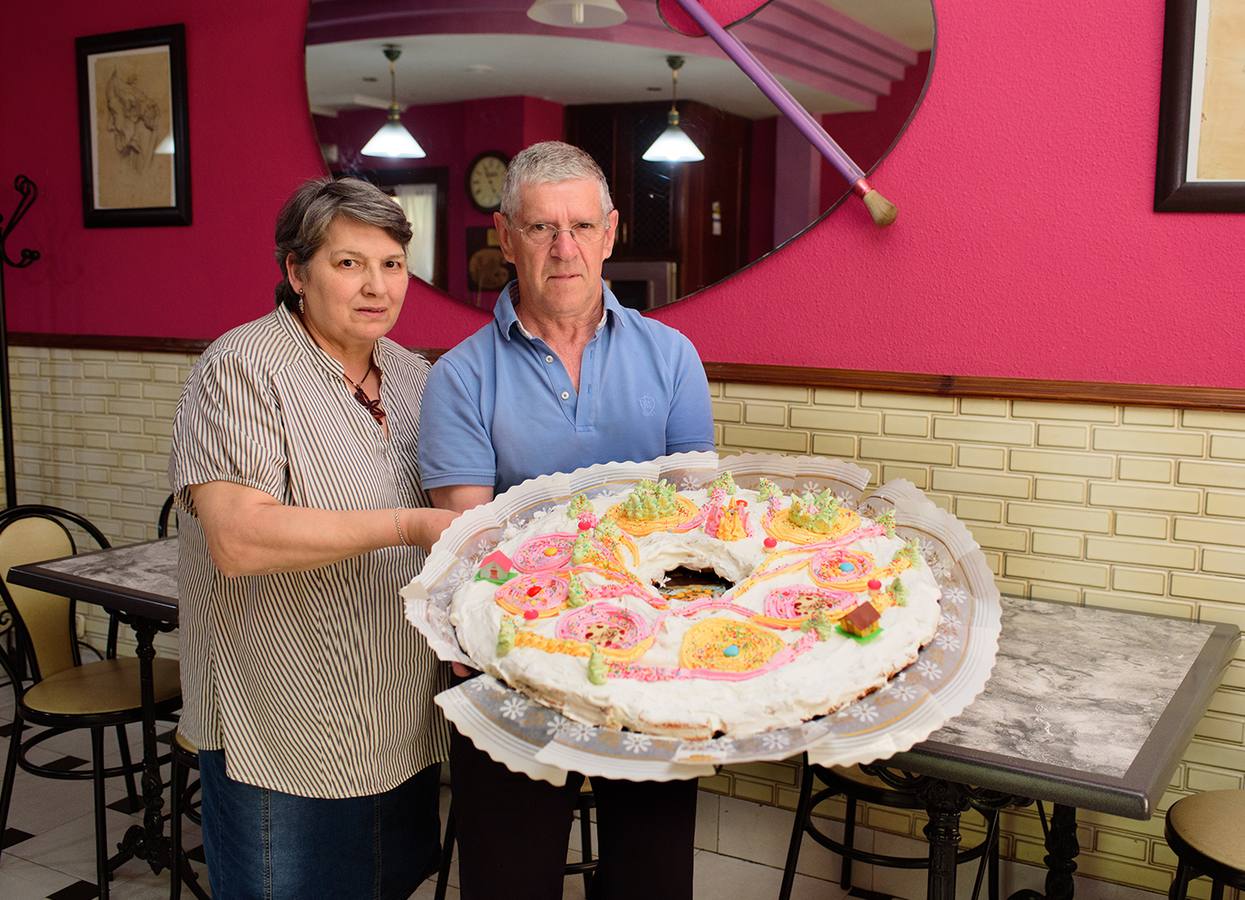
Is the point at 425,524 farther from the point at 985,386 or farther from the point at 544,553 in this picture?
the point at 985,386

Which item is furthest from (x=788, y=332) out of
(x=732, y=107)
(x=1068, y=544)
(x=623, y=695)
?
(x=623, y=695)

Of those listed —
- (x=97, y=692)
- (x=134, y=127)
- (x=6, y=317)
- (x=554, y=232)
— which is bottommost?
(x=97, y=692)

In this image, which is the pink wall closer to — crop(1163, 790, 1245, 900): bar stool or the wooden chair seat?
crop(1163, 790, 1245, 900): bar stool

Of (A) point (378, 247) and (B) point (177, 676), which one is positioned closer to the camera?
(A) point (378, 247)

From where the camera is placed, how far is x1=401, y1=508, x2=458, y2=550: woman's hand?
5.61 ft

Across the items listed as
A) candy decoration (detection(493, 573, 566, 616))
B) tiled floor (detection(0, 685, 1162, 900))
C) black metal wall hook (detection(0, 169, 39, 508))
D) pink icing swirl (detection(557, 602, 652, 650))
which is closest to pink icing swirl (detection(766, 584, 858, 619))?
pink icing swirl (detection(557, 602, 652, 650))

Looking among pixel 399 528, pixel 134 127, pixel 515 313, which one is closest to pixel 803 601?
pixel 399 528

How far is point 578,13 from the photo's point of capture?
9.95 feet

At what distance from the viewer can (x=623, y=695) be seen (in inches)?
55.4

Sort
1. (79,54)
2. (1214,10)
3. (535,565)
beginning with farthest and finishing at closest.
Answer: (79,54) < (1214,10) < (535,565)

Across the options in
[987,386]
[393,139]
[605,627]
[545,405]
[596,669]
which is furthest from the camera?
[393,139]

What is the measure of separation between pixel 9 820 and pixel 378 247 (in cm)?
246

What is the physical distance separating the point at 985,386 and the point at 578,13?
5.06 ft

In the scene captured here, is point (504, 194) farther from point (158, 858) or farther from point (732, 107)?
point (158, 858)
